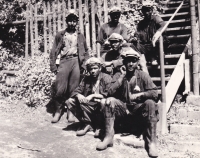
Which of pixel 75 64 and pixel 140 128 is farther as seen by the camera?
pixel 75 64

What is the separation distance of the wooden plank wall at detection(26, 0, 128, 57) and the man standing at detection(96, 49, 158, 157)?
8.79 ft

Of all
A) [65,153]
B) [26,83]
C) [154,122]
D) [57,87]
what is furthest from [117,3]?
[65,153]

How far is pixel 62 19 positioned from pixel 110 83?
11.3ft

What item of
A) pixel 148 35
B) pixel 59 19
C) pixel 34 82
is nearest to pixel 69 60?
pixel 34 82

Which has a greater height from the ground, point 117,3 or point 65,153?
point 117,3

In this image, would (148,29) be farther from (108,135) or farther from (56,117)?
(56,117)

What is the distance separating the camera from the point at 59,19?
7.23 m

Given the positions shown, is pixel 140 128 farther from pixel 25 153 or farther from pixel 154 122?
pixel 25 153

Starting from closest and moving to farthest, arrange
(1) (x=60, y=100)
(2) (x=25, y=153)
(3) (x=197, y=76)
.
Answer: (2) (x=25, y=153) < (3) (x=197, y=76) < (1) (x=60, y=100)

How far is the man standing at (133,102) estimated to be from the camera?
13.2ft

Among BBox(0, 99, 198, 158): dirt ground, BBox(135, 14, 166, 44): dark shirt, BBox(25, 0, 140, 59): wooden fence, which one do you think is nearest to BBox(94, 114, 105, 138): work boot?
BBox(0, 99, 198, 158): dirt ground

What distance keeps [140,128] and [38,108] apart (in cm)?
296

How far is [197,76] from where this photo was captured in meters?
5.34

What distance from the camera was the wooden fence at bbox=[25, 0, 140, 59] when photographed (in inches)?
266
